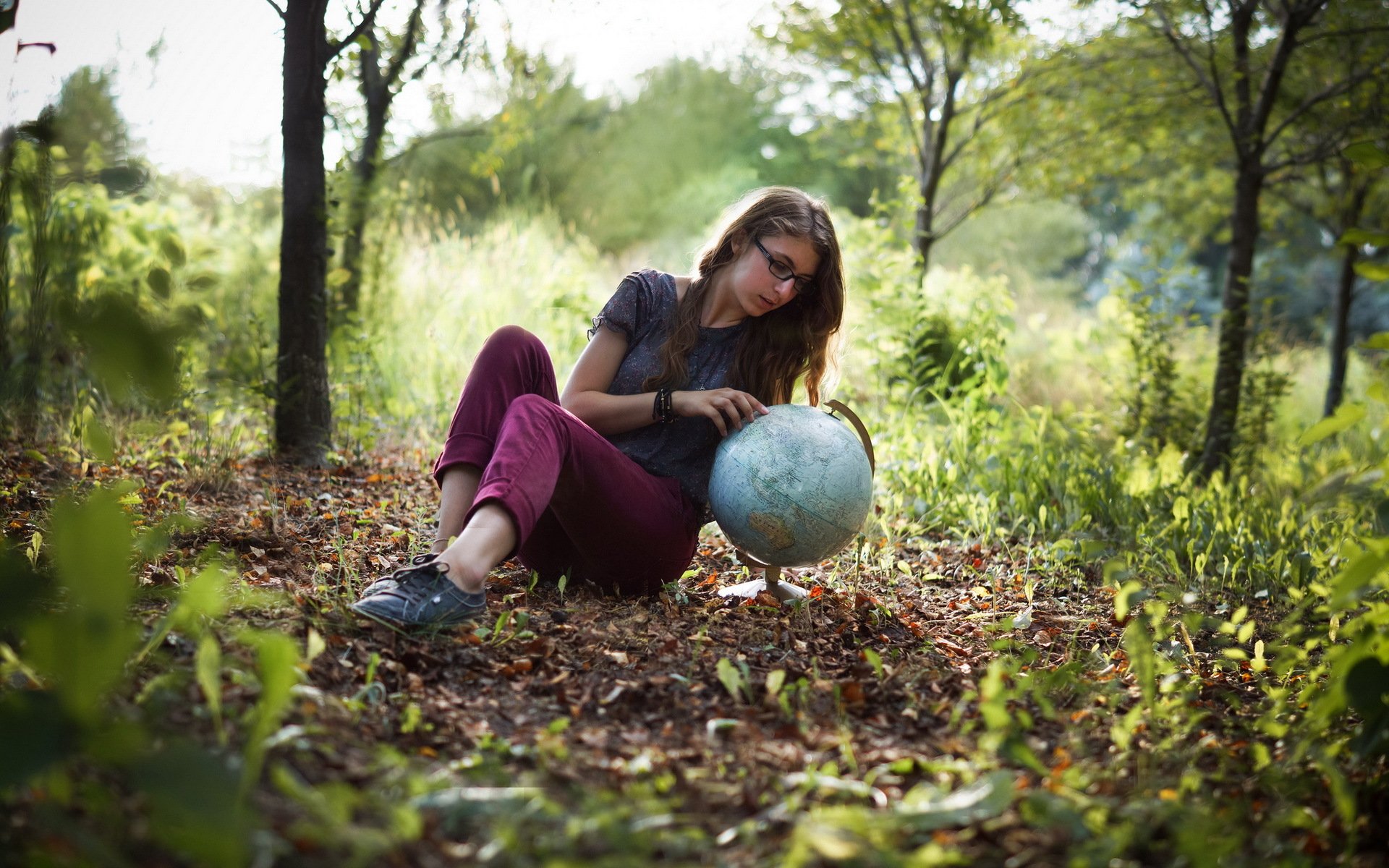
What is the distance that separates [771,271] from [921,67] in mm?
4997

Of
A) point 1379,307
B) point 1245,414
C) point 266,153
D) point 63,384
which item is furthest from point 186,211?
point 1379,307

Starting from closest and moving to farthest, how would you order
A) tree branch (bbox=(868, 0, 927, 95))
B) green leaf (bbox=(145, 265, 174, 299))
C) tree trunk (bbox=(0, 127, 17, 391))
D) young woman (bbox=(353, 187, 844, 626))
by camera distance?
1. tree trunk (bbox=(0, 127, 17, 391))
2. green leaf (bbox=(145, 265, 174, 299))
3. young woman (bbox=(353, 187, 844, 626))
4. tree branch (bbox=(868, 0, 927, 95))

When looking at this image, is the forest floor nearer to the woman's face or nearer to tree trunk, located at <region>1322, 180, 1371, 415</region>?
the woman's face

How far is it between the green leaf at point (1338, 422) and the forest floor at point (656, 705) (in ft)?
2.46

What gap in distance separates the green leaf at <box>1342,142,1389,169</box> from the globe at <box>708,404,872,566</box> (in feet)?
4.96

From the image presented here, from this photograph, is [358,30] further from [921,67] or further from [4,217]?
[921,67]

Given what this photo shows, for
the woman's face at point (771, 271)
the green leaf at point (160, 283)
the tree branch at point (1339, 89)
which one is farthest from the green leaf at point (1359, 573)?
the tree branch at point (1339, 89)

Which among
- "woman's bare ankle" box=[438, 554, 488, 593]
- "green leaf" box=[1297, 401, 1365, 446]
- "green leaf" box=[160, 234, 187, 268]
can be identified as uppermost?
"green leaf" box=[160, 234, 187, 268]

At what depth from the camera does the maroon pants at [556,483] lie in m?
2.63

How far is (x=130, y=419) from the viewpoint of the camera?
175 inches

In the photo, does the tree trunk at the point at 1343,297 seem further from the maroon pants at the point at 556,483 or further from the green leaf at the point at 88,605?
the green leaf at the point at 88,605

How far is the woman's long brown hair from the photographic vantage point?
3227 mm

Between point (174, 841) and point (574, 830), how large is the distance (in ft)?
1.91

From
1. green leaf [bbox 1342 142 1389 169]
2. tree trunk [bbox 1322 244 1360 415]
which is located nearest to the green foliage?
tree trunk [bbox 1322 244 1360 415]
